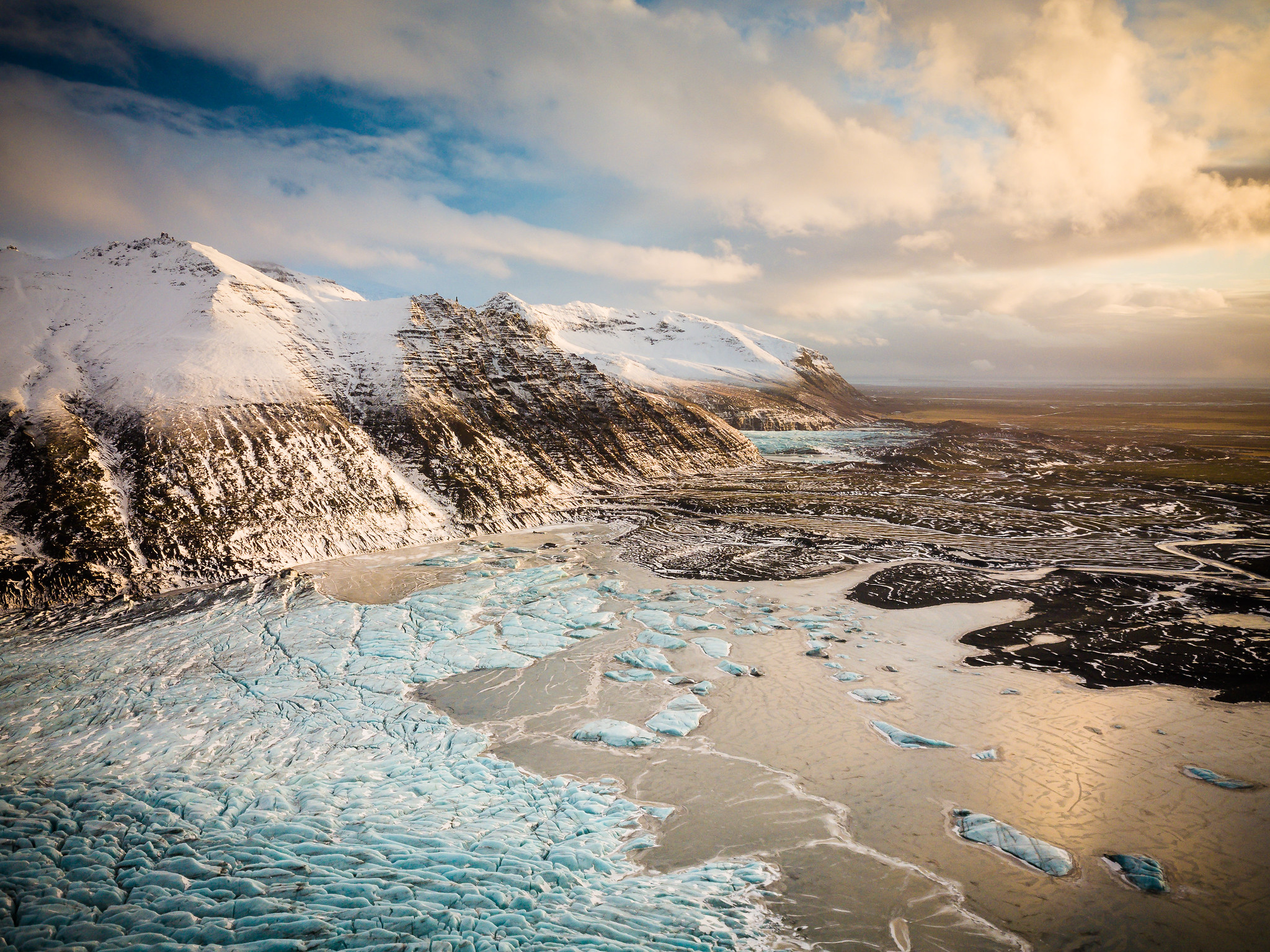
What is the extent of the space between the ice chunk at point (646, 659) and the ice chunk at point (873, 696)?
727cm

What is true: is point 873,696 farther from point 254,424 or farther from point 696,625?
point 254,424

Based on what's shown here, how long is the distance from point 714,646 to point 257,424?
4030 centimetres

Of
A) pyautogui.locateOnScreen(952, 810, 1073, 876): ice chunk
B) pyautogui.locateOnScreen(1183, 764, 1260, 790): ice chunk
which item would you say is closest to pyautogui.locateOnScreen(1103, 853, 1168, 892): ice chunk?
pyautogui.locateOnScreen(952, 810, 1073, 876): ice chunk

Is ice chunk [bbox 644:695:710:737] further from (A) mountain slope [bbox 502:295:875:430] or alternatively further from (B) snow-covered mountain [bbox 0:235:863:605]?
(A) mountain slope [bbox 502:295:875:430]

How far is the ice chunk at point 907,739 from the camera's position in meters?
16.8

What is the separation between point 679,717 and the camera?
1838 centimetres

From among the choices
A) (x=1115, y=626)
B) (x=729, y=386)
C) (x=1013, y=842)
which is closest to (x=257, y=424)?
(x=1013, y=842)

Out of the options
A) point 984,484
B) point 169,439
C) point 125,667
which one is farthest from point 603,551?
point 984,484

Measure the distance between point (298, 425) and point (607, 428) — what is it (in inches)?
1346

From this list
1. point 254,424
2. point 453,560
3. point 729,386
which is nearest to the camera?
point 453,560

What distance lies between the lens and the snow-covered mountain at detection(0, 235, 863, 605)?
98.2 ft

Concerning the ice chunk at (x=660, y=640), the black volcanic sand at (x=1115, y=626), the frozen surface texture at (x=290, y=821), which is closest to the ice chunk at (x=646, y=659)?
the ice chunk at (x=660, y=640)

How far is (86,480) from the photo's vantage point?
1219 inches

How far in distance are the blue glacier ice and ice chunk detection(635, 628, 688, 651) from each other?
24.7ft
